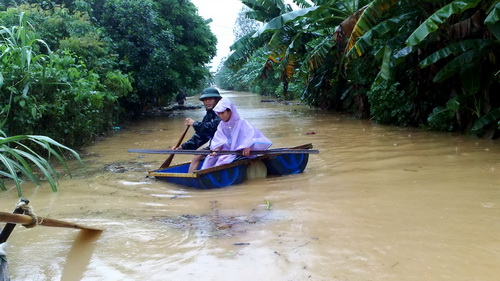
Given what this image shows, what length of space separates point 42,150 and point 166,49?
29.6 ft

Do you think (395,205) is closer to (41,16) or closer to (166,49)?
(41,16)

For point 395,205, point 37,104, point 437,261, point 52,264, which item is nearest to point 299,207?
point 395,205

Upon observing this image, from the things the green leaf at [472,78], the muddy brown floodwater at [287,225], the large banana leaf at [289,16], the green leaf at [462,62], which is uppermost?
the large banana leaf at [289,16]

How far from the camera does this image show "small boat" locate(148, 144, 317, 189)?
5.14 m

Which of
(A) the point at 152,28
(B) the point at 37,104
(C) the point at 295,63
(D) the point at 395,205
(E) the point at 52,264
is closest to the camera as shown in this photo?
(E) the point at 52,264

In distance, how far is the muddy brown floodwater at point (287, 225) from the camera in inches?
115

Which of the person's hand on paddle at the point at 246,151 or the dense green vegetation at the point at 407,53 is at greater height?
the dense green vegetation at the point at 407,53

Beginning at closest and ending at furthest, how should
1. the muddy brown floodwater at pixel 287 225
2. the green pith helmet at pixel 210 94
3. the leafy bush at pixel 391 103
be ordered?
1. the muddy brown floodwater at pixel 287 225
2. the green pith helmet at pixel 210 94
3. the leafy bush at pixel 391 103

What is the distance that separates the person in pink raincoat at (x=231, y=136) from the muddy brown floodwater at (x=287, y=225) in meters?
0.48

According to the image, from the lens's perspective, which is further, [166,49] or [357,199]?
[166,49]

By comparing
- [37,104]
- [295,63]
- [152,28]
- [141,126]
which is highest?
[152,28]

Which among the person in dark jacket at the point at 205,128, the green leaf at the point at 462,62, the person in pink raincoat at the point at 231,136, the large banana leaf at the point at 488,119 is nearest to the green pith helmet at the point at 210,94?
the person in dark jacket at the point at 205,128

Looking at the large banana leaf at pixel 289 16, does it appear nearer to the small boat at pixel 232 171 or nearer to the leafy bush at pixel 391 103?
the leafy bush at pixel 391 103

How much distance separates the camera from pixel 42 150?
7109mm
